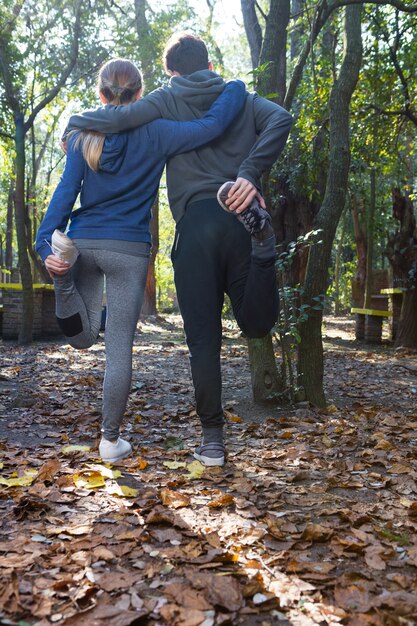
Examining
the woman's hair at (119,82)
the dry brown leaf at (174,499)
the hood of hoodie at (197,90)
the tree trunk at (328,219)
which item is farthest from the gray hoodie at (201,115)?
the tree trunk at (328,219)

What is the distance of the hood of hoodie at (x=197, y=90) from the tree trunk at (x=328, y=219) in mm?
2117

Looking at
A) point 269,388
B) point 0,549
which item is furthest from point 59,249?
point 269,388

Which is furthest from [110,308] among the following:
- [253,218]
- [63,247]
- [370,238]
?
[370,238]

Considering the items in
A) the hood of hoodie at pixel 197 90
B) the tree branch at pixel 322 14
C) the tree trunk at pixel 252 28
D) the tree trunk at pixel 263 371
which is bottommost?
the tree trunk at pixel 263 371

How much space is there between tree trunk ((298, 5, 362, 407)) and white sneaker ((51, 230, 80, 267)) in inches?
98.7

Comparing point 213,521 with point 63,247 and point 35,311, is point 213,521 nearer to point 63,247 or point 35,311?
point 63,247

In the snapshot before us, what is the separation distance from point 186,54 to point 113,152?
72 cm

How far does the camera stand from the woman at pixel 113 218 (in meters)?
3.16

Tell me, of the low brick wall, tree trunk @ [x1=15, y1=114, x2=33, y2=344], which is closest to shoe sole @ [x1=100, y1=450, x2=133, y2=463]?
tree trunk @ [x1=15, y1=114, x2=33, y2=344]

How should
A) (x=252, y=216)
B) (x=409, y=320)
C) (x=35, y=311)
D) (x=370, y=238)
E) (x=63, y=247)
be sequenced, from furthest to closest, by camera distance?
(x=370, y=238), (x=35, y=311), (x=409, y=320), (x=63, y=247), (x=252, y=216)

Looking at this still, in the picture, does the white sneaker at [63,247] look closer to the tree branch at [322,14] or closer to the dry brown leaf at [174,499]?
the dry brown leaf at [174,499]

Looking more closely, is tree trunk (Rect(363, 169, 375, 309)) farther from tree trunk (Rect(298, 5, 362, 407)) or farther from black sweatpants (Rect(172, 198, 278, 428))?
black sweatpants (Rect(172, 198, 278, 428))

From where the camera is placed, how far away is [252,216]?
9.68ft

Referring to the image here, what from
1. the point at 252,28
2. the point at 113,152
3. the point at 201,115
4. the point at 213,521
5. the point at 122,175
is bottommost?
the point at 213,521
